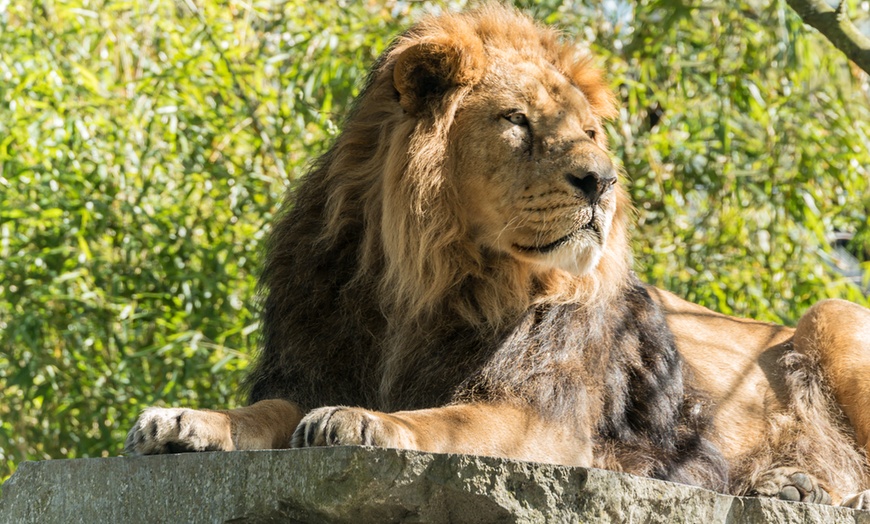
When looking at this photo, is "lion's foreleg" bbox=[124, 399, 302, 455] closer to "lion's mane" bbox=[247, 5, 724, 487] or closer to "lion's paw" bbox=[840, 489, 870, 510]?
"lion's mane" bbox=[247, 5, 724, 487]

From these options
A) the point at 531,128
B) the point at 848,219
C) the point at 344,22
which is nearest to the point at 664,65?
the point at 848,219

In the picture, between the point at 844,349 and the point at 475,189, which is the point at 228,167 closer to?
the point at 475,189

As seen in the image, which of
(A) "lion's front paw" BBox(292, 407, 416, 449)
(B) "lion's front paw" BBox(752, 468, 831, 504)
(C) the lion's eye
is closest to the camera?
(A) "lion's front paw" BBox(292, 407, 416, 449)

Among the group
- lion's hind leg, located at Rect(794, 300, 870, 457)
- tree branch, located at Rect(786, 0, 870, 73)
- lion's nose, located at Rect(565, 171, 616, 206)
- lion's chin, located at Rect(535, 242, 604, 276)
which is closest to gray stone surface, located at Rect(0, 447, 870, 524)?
lion's chin, located at Rect(535, 242, 604, 276)

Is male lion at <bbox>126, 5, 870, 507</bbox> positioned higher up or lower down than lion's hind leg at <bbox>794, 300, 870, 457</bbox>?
higher up

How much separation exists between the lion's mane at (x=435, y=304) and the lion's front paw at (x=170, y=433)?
59 cm

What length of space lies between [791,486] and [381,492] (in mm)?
1824

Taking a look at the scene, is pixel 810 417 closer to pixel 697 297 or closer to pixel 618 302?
pixel 618 302

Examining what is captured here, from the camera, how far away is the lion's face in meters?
3.02

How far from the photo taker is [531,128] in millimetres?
3158

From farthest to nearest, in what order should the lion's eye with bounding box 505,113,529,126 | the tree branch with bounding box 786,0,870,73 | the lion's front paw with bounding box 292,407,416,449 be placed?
1. the tree branch with bounding box 786,0,870,73
2. the lion's eye with bounding box 505,113,529,126
3. the lion's front paw with bounding box 292,407,416,449

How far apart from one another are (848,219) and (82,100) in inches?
178

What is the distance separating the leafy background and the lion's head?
2322 millimetres

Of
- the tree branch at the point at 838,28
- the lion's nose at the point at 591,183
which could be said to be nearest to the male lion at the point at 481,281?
the lion's nose at the point at 591,183
